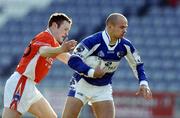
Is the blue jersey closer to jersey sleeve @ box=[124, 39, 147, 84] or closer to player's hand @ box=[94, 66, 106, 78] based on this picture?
jersey sleeve @ box=[124, 39, 147, 84]

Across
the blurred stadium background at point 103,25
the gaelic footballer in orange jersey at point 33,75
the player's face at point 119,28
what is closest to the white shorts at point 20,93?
the gaelic footballer in orange jersey at point 33,75

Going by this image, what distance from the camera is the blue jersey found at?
7629 millimetres

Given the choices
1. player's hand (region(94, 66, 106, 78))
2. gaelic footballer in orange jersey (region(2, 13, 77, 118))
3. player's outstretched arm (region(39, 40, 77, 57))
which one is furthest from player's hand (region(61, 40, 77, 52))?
gaelic footballer in orange jersey (region(2, 13, 77, 118))

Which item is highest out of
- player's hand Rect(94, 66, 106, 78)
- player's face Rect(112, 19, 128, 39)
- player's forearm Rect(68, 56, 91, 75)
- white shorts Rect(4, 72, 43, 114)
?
player's face Rect(112, 19, 128, 39)

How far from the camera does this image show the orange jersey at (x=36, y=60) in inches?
316

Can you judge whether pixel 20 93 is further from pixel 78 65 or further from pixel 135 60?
pixel 135 60

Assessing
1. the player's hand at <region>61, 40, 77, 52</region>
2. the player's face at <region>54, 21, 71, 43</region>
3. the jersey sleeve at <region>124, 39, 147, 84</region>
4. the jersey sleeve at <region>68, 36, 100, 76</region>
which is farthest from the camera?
the player's face at <region>54, 21, 71, 43</region>

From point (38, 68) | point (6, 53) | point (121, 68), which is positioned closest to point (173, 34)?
point (121, 68)

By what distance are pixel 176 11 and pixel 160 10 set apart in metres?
0.48

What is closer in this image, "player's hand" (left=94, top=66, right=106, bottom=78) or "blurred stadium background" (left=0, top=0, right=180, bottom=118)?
"player's hand" (left=94, top=66, right=106, bottom=78)

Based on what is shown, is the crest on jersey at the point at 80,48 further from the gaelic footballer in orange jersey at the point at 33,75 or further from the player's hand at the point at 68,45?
the gaelic footballer in orange jersey at the point at 33,75

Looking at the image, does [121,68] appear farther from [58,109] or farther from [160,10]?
[58,109]

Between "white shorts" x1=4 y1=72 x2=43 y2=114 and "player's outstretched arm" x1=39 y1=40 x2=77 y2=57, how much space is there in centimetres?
49

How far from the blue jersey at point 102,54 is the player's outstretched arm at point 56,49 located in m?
0.19
